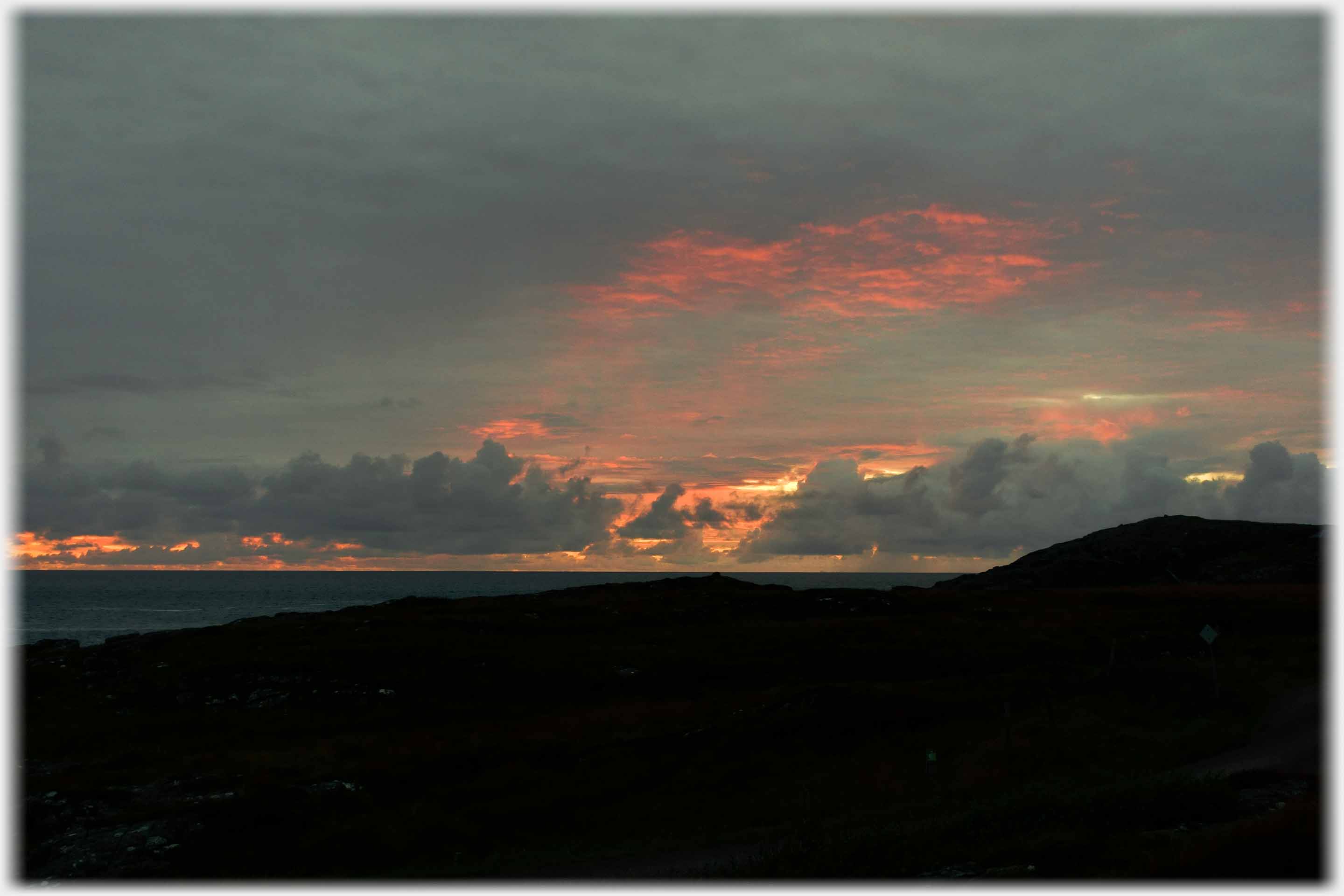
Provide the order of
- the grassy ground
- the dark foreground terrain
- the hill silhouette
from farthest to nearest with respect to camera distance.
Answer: the hill silhouette, the grassy ground, the dark foreground terrain

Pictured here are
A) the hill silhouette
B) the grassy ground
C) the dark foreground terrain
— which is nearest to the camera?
the dark foreground terrain

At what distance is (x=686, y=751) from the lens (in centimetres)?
5038

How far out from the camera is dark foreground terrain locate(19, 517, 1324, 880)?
101 ft

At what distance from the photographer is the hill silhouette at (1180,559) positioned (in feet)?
535

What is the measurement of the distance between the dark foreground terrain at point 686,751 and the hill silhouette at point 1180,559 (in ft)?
257

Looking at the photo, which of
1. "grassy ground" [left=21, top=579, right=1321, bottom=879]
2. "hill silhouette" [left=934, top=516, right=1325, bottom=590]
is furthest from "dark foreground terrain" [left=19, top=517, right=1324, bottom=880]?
"hill silhouette" [left=934, top=516, right=1325, bottom=590]

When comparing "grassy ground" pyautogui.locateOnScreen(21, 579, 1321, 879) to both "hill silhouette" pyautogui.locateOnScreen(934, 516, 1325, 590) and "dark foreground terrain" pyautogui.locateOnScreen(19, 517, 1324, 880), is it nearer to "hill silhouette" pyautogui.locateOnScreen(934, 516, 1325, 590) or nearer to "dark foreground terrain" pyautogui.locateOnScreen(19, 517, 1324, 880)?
"dark foreground terrain" pyautogui.locateOnScreen(19, 517, 1324, 880)

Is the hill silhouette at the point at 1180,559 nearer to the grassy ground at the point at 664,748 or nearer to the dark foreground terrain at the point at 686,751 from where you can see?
the grassy ground at the point at 664,748

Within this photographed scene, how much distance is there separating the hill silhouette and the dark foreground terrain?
78372 mm

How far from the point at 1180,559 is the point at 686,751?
16475 cm

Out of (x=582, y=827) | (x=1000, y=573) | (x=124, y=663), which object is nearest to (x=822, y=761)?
(x=582, y=827)

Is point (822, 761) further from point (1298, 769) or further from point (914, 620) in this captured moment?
point (914, 620)

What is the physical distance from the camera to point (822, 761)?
159 feet

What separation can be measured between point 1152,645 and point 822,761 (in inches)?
1801
